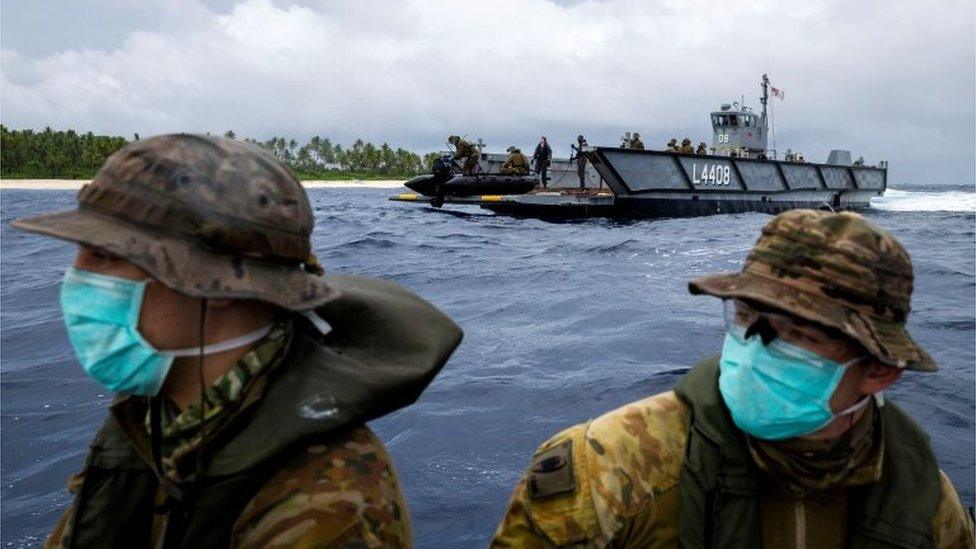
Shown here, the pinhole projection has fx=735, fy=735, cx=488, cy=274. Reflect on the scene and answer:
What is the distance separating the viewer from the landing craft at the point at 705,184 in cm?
2395

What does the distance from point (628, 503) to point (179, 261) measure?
1269mm

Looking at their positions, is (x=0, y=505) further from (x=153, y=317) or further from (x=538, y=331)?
(x=538, y=331)

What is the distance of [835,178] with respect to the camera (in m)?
33.7

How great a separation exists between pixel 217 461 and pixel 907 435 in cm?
186

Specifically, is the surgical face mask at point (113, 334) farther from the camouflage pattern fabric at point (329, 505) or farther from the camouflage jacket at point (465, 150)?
the camouflage jacket at point (465, 150)

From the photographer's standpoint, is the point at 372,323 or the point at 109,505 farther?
the point at 372,323

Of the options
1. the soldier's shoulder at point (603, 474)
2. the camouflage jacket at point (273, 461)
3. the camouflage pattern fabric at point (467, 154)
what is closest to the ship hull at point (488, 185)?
the camouflage pattern fabric at point (467, 154)

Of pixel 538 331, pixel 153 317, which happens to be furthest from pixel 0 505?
pixel 538 331

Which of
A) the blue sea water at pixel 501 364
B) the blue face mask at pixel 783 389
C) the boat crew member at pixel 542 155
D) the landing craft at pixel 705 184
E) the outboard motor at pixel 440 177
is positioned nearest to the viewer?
the blue face mask at pixel 783 389

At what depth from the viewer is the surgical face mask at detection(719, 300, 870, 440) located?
6.40 feet

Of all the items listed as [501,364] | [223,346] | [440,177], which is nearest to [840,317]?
[223,346]

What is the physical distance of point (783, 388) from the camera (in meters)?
1.96

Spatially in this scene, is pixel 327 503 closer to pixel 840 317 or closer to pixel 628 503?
pixel 628 503

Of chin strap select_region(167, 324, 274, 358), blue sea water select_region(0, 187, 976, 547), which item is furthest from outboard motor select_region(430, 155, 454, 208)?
chin strap select_region(167, 324, 274, 358)
